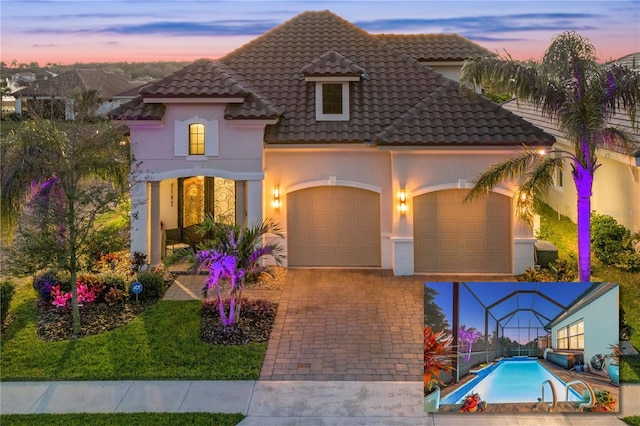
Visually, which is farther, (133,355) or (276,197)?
(276,197)

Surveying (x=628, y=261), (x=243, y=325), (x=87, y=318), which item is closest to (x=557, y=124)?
(x=628, y=261)

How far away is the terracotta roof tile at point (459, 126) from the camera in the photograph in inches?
652

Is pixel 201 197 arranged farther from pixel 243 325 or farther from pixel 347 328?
pixel 347 328

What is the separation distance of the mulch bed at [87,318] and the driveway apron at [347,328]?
3.44 metres

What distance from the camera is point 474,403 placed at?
8898 mm

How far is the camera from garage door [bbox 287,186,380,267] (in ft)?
58.5

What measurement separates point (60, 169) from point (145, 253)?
541cm

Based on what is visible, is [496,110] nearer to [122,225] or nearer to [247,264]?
[247,264]

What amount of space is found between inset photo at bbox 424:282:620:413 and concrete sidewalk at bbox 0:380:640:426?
385 mm

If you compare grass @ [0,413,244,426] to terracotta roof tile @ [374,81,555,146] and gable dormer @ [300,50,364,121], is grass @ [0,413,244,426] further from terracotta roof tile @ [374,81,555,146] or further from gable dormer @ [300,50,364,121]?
gable dormer @ [300,50,364,121]

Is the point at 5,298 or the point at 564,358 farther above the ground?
the point at 5,298

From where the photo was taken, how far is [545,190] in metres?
13.9

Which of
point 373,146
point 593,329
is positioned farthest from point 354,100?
point 593,329

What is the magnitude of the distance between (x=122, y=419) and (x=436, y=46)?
60.1 ft
